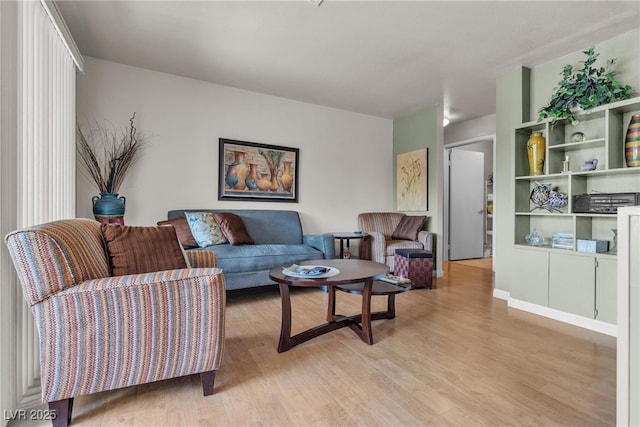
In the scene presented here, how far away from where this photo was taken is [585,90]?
2.53 meters

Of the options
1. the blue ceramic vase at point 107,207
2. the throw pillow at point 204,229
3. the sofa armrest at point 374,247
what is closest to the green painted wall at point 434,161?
the sofa armrest at point 374,247

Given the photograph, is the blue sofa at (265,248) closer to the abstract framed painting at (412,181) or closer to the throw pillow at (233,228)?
the throw pillow at (233,228)

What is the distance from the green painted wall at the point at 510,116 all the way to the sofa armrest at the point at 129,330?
288cm

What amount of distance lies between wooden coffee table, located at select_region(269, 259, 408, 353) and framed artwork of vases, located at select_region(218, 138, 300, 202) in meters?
1.82

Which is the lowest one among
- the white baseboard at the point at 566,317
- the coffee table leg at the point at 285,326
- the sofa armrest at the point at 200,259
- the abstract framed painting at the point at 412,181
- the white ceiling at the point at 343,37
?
the white baseboard at the point at 566,317

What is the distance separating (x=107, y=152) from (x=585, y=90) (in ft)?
14.6

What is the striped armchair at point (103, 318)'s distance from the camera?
1.19 m

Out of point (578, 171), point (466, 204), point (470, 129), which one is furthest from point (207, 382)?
point (466, 204)

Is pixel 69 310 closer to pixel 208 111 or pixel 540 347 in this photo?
pixel 540 347

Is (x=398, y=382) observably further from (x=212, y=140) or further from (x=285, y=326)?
(x=212, y=140)

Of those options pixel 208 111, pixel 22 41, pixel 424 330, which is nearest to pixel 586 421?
pixel 424 330

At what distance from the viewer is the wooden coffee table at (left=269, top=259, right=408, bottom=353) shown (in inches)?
75.3

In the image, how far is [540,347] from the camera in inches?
80.9

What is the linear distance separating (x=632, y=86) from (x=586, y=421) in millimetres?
2667
